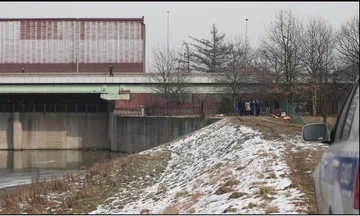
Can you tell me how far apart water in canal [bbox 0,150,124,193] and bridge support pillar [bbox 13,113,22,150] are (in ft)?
6.88

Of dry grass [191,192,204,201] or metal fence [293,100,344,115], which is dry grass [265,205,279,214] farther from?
metal fence [293,100,344,115]

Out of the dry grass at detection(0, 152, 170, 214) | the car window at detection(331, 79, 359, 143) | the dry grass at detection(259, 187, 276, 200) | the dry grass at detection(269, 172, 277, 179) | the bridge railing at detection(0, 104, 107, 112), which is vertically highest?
the car window at detection(331, 79, 359, 143)

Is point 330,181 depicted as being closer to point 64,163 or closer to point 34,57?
point 64,163

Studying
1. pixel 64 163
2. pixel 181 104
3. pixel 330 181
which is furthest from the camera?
pixel 181 104

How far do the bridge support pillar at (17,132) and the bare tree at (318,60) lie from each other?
38.1m

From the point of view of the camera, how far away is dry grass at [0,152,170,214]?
36.6ft

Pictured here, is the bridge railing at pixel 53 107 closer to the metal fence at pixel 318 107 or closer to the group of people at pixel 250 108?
the group of people at pixel 250 108

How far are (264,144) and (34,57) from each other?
5499 centimetres

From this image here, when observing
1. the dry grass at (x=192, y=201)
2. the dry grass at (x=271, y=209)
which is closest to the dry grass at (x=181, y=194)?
the dry grass at (x=192, y=201)

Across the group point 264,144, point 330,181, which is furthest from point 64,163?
point 330,181

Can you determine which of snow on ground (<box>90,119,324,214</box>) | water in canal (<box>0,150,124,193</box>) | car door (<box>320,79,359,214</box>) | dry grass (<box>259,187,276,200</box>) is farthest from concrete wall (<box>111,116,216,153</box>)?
car door (<box>320,79,359,214</box>)

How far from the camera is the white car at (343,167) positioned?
2.86m

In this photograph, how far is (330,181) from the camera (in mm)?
3633

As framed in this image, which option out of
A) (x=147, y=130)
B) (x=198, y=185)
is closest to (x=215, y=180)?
(x=198, y=185)
